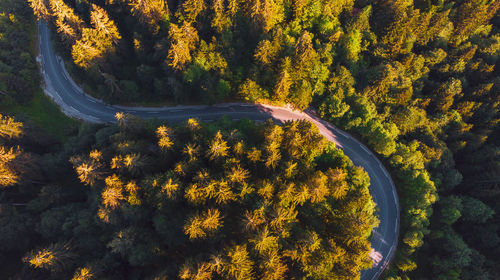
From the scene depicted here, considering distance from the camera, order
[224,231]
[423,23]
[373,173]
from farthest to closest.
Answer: [423,23] → [373,173] → [224,231]

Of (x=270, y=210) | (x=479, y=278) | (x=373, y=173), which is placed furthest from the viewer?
(x=373, y=173)

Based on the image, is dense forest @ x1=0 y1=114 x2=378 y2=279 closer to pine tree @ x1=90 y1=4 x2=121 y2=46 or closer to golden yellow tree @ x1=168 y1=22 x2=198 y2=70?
golden yellow tree @ x1=168 y1=22 x2=198 y2=70

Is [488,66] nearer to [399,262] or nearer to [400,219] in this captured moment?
[400,219]

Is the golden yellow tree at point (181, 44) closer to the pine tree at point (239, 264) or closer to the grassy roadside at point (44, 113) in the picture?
the grassy roadside at point (44, 113)

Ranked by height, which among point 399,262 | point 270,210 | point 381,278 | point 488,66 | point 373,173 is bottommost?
point 381,278

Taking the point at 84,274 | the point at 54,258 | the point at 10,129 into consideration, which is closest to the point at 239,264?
the point at 84,274

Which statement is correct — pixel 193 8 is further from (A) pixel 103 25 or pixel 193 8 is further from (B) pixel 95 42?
(B) pixel 95 42

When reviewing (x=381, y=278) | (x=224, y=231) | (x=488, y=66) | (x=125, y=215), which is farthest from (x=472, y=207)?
(x=125, y=215)
